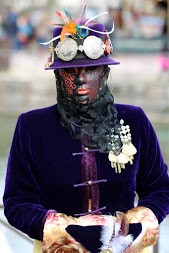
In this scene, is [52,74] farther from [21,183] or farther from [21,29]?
[21,183]

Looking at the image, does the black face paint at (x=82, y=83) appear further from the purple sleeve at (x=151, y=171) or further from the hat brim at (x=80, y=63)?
the purple sleeve at (x=151, y=171)

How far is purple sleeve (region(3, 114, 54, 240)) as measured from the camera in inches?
128

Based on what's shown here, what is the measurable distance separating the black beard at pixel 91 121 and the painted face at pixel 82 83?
32 mm

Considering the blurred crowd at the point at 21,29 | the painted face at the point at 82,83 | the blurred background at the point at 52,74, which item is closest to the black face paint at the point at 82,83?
the painted face at the point at 82,83

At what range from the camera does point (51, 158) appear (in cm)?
331

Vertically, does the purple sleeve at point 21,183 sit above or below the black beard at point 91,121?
below

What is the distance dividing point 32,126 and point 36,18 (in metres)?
25.7

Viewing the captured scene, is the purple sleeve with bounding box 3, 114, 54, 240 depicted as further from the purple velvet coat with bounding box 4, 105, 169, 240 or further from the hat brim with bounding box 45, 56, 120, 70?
the hat brim with bounding box 45, 56, 120, 70

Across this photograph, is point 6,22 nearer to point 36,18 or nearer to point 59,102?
point 36,18

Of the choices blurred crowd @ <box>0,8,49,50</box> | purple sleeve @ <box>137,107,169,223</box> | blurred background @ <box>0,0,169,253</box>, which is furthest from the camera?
blurred crowd @ <box>0,8,49,50</box>

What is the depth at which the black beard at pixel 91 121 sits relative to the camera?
3318mm

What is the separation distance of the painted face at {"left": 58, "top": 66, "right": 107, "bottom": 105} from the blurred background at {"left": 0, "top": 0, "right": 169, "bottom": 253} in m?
1.85

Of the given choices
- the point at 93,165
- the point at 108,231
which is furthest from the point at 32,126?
the point at 108,231

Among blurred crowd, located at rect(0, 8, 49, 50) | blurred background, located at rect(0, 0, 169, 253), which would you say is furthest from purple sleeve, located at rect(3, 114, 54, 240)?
blurred crowd, located at rect(0, 8, 49, 50)
